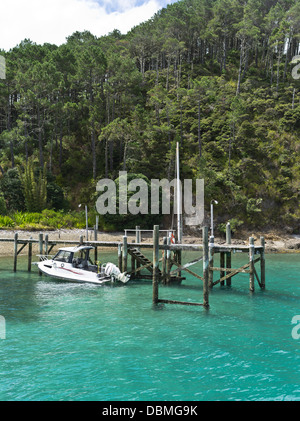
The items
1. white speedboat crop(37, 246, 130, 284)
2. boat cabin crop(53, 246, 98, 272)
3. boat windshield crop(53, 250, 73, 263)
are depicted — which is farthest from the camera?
boat windshield crop(53, 250, 73, 263)

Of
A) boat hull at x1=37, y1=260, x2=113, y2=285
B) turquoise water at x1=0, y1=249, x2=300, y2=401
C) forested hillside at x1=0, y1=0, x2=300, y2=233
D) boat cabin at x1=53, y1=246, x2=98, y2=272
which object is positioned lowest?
turquoise water at x1=0, y1=249, x2=300, y2=401

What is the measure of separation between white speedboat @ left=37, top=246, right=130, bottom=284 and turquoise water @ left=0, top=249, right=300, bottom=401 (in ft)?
5.87

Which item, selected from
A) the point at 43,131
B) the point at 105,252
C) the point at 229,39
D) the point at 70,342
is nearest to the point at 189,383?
the point at 70,342

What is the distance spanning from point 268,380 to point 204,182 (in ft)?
142

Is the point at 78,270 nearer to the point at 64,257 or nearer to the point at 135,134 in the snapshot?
the point at 64,257

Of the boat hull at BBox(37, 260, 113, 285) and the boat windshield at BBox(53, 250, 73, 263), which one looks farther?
the boat windshield at BBox(53, 250, 73, 263)

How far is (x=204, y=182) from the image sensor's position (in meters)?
52.1

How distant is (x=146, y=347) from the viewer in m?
12.5

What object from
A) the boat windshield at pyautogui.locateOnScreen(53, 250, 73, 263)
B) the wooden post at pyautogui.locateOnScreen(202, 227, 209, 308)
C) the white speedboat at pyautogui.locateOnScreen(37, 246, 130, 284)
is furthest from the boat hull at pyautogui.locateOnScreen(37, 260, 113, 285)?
the wooden post at pyautogui.locateOnScreen(202, 227, 209, 308)

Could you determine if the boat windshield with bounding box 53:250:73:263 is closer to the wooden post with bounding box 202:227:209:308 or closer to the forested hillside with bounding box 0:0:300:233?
the wooden post with bounding box 202:227:209:308

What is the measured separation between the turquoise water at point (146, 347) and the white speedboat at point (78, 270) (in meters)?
1.79

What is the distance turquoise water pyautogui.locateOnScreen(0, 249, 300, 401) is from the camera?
9.66m

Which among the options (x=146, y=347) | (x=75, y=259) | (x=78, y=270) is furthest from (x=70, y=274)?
(x=146, y=347)

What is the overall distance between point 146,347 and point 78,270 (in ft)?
38.2
